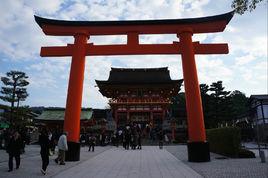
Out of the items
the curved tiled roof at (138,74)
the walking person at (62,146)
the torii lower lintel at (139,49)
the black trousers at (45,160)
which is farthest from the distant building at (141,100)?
the black trousers at (45,160)

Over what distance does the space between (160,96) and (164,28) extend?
21004mm

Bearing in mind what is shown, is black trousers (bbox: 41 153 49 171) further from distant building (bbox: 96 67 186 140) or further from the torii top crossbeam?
distant building (bbox: 96 67 186 140)

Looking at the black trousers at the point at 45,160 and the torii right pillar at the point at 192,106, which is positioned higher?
the torii right pillar at the point at 192,106

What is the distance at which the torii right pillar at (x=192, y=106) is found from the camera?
447 inches

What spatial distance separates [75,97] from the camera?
1224 centimetres

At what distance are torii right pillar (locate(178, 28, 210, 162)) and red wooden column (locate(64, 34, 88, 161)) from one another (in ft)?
16.9

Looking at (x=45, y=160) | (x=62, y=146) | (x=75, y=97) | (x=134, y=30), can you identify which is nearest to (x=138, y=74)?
(x=134, y=30)

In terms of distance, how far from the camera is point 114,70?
39.7 meters

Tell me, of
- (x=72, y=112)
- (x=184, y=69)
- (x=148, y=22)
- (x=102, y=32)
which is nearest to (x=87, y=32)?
(x=102, y=32)

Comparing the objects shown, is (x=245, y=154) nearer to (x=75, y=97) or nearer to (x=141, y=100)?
(x=75, y=97)

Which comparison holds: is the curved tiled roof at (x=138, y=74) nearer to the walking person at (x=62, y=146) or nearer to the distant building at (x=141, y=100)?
the distant building at (x=141, y=100)

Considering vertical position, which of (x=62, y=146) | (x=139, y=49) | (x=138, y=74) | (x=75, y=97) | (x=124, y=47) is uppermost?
(x=138, y=74)

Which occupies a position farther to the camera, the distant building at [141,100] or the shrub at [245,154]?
the distant building at [141,100]

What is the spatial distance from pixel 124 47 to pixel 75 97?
348 cm
